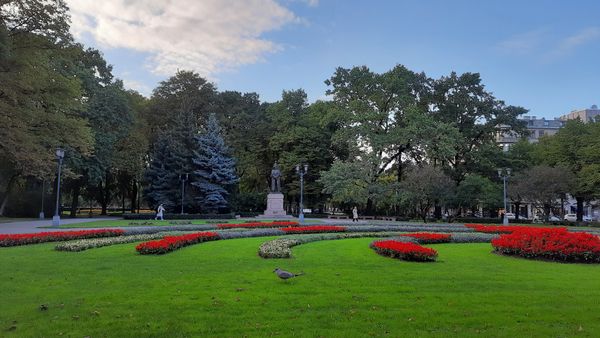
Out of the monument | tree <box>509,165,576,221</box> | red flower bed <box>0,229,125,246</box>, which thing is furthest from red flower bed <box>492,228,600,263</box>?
the monument

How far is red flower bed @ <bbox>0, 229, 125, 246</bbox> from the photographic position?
1489 cm

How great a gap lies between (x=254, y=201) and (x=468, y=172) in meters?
23.3

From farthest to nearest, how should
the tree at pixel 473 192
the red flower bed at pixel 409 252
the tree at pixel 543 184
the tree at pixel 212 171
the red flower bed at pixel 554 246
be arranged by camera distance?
the tree at pixel 212 171, the tree at pixel 473 192, the tree at pixel 543 184, the red flower bed at pixel 554 246, the red flower bed at pixel 409 252

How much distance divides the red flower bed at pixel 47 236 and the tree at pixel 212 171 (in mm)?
26172

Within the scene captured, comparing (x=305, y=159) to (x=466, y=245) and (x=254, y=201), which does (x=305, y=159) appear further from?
(x=466, y=245)

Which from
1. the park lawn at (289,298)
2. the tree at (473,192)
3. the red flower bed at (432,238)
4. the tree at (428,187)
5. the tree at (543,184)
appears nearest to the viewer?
the park lawn at (289,298)

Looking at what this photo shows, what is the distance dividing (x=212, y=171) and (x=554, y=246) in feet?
118

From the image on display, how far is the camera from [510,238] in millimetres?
14281

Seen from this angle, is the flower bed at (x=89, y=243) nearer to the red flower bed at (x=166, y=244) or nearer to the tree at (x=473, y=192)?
the red flower bed at (x=166, y=244)

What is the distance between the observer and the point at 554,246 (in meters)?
13.2

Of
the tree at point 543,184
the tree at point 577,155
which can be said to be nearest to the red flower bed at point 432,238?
the tree at point 543,184

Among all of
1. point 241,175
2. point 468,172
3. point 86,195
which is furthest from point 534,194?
point 86,195

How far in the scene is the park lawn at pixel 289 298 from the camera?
6062 millimetres

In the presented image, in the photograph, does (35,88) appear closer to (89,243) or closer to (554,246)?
(89,243)
